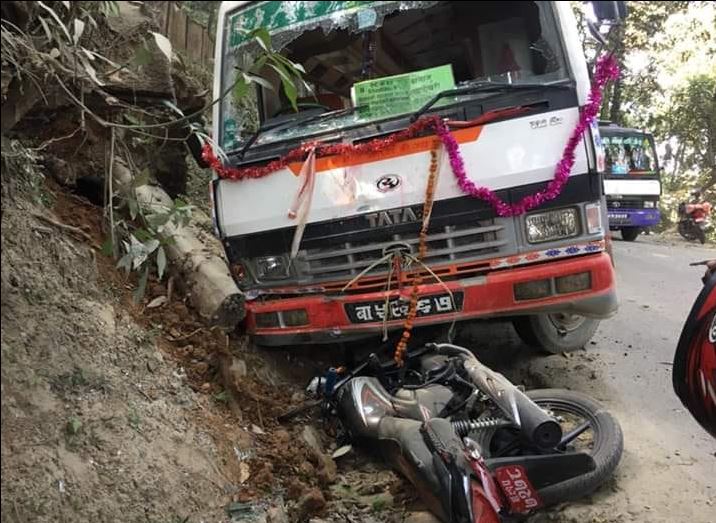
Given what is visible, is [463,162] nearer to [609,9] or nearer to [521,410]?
[521,410]

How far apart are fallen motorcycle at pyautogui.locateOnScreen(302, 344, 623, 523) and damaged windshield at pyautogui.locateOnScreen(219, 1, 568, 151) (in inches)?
53.8

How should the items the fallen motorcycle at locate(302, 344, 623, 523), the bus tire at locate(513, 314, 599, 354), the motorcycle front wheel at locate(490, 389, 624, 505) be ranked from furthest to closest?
the bus tire at locate(513, 314, 599, 354) < the motorcycle front wheel at locate(490, 389, 624, 505) < the fallen motorcycle at locate(302, 344, 623, 523)

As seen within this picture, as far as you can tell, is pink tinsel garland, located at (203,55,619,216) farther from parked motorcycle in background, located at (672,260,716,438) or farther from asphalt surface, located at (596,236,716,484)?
parked motorcycle in background, located at (672,260,716,438)

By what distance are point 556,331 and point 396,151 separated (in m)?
1.58

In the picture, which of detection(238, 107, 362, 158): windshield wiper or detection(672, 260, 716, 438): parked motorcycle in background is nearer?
detection(672, 260, 716, 438): parked motorcycle in background

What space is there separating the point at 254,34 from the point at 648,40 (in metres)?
1.70

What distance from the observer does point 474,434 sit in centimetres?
301

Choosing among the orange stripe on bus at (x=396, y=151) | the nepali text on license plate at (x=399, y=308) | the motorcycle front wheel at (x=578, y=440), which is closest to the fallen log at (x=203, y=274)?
the nepali text on license plate at (x=399, y=308)

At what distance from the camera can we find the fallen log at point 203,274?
388cm

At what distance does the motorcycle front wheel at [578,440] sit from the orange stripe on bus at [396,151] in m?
1.35

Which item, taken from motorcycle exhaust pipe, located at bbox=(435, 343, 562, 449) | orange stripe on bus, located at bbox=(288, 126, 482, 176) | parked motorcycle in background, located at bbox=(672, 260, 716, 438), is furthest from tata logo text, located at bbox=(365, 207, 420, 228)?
parked motorcycle in background, located at bbox=(672, 260, 716, 438)

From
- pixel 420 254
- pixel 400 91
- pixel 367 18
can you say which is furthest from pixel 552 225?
pixel 367 18

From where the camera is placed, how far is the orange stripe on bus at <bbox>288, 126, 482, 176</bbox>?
338 cm

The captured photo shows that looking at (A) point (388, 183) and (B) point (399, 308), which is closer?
(A) point (388, 183)
